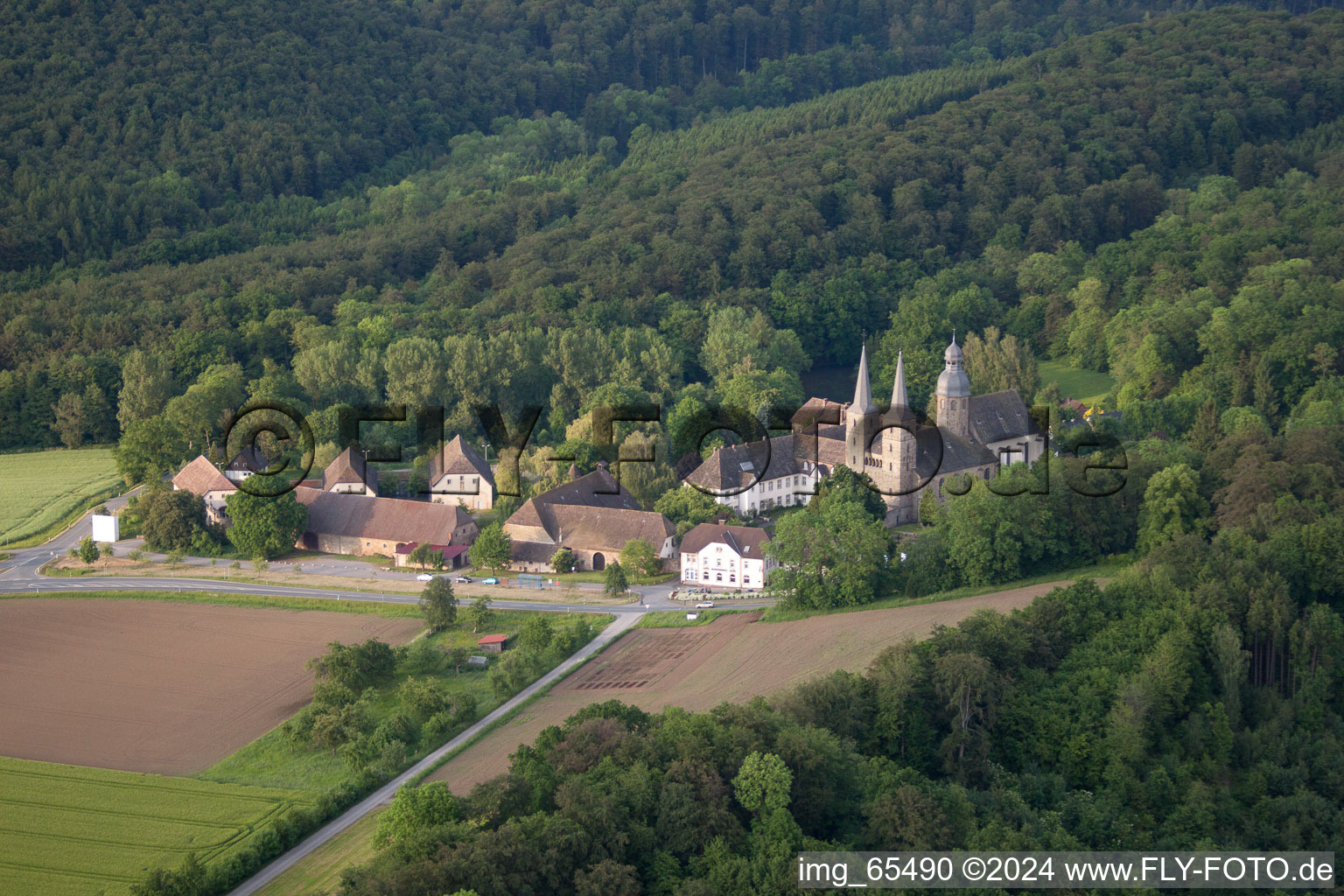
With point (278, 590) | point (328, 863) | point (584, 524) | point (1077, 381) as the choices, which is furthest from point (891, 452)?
point (328, 863)

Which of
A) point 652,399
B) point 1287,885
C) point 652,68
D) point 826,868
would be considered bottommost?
point 1287,885

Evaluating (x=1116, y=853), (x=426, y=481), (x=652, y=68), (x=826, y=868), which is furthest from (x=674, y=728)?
(x=652, y=68)

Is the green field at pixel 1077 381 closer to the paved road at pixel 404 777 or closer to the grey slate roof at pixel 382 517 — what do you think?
the grey slate roof at pixel 382 517

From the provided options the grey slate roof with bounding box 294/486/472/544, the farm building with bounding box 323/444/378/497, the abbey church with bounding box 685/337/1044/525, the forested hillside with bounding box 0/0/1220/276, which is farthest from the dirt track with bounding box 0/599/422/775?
the forested hillside with bounding box 0/0/1220/276

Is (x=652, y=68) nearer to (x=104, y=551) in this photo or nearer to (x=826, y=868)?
(x=104, y=551)

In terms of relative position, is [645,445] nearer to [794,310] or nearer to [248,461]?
[248,461]

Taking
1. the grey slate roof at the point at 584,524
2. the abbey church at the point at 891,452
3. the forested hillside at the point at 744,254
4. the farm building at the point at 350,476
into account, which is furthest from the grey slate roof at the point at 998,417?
the farm building at the point at 350,476
